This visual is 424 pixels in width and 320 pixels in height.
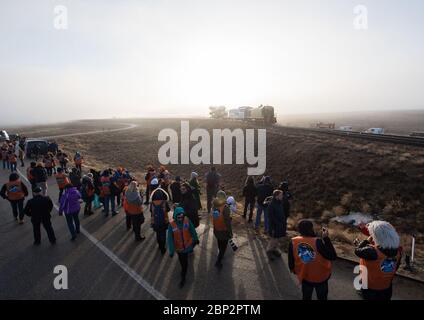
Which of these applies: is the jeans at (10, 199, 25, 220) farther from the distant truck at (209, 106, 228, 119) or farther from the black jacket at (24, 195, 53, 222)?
the distant truck at (209, 106, 228, 119)

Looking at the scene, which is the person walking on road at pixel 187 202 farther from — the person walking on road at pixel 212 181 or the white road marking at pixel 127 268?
the person walking on road at pixel 212 181

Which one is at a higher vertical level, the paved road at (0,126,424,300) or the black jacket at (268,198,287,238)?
the black jacket at (268,198,287,238)

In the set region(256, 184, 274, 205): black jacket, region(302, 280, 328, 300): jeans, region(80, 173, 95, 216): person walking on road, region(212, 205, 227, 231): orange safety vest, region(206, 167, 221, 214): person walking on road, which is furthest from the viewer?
region(206, 167, 221, 214): person walking on road

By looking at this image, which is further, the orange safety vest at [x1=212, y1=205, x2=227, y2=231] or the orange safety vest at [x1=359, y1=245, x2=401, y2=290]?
the orange safety vest at [x1=212, y1=205, x2=227, y2=231]

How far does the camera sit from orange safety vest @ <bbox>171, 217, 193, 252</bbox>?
6461 millimetres

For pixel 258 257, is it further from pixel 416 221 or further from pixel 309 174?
pixel 309 174

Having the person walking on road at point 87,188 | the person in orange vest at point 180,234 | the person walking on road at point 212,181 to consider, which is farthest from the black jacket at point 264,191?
the person walking on road at point 87,188

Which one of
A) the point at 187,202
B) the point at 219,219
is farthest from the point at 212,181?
the point at 219,219

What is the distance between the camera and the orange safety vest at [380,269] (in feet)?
14.6

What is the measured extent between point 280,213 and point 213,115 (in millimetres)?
67985

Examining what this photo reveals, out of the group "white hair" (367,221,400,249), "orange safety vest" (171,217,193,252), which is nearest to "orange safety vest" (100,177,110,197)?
"orange safety vest" (171,217,193,252)

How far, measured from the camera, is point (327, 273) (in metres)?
4.89

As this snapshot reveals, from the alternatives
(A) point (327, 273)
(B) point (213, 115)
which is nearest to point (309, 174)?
(A) point (327, 273)
